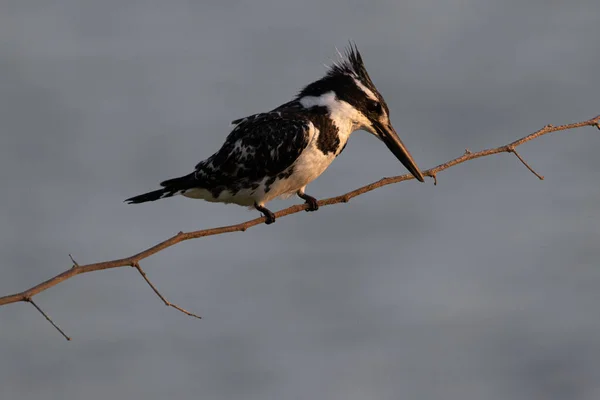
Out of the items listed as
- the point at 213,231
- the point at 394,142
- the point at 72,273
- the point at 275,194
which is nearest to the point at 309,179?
the point at 275,194

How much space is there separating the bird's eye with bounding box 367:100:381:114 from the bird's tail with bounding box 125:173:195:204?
171 centimetres

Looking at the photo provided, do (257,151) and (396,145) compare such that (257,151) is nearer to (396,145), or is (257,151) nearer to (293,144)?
(293,144)

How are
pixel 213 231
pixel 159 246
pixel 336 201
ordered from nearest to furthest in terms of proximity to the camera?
1. pixel 159 246
2. pixel 213 231
3. pixel 336 201

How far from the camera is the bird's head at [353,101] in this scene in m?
8.20

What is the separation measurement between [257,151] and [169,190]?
93cm

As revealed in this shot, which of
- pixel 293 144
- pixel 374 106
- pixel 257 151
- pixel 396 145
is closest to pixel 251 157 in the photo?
pixel 257 151

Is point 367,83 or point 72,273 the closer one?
point 72,273

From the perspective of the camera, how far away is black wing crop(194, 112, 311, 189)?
7840 millimetres

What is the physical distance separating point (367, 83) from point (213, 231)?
321 cm

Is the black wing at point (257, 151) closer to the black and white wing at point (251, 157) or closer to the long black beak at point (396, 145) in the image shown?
the black and white wing at point (251, 157)

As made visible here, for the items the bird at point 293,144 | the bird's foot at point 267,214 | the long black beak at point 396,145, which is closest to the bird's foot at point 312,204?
the bird at point 293,144

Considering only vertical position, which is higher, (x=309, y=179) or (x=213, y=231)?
(x=213, y=231)

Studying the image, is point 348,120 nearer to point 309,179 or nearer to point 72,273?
point 309,179

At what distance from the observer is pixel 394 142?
845 cm
